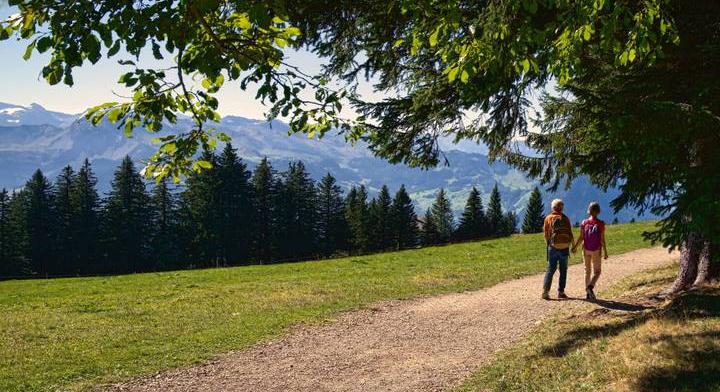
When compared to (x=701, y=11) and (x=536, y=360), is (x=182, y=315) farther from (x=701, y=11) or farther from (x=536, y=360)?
(x=701, y=11)

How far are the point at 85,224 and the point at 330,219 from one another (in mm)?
35357

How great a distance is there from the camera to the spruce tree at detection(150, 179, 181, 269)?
69.8 meters

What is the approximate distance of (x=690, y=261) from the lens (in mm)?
11391

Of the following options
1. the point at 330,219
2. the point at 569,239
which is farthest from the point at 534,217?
the point at 569,239

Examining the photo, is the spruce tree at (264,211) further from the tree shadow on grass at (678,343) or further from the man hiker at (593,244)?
the tree shadow on grass at (678,343)

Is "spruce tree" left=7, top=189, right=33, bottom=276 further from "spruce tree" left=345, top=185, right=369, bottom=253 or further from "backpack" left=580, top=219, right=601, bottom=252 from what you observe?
"backpack" left=580, top=219, right=601, bottom=252

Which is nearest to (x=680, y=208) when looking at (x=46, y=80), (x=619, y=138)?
(x=619, y=138)

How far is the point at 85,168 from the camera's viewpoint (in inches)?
2837

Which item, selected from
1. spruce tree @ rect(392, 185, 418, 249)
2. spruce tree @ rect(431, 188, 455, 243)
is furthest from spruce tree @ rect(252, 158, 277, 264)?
spruce tree @ rect(431, 188, 455, 243)

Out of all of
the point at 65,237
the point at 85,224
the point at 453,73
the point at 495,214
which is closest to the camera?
the point at 453,73

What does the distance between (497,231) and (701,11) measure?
308ft

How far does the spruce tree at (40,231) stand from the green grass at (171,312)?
46.3 metres

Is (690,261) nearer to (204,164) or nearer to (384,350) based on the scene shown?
(384,350)

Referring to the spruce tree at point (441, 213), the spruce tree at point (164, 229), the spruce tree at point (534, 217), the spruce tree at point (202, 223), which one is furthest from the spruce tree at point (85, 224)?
the spruce tree at point (534, 217)
